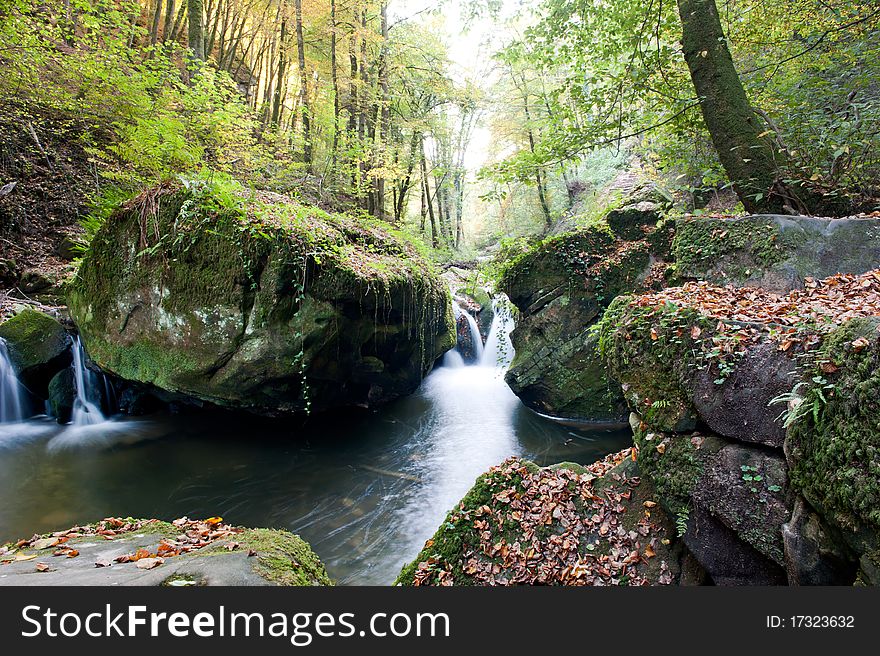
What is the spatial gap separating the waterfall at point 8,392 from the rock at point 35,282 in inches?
90.5

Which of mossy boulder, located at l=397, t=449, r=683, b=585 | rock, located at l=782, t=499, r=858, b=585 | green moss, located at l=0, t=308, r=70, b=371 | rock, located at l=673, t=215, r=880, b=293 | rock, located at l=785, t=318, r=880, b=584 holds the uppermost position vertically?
rock, located at l=673, t=215, r=880, b=293

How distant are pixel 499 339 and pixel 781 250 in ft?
26.5

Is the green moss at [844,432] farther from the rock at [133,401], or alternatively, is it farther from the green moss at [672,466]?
the rock at [133,401]

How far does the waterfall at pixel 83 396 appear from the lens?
7.68m

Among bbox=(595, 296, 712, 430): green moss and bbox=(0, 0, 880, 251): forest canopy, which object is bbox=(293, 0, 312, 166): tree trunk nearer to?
bbox=(0, 0, 880, 251): forest canopy

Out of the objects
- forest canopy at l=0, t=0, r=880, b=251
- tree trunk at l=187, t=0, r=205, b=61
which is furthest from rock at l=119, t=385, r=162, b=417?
tree trunk at l=187, t=0, r=205, b=61

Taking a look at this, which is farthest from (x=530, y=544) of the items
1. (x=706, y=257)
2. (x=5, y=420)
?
(x=5, y=420)

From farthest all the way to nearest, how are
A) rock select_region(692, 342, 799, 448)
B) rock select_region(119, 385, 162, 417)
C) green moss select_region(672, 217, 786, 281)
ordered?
rock select_region(119, 385, 162, 417) < green moss select_region(672, 217, 786, 281) < rock select_region(692, 342, 799, 448)

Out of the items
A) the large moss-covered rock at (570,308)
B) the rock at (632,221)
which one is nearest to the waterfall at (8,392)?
the large moss-covered rock at (570,308)

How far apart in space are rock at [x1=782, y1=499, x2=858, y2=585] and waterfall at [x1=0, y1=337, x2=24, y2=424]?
10704 mm

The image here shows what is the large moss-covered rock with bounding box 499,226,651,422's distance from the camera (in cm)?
845

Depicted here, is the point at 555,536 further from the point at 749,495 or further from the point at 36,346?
the point at 36,346

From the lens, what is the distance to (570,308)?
8734 millimetres

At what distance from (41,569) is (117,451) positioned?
5625 mm
